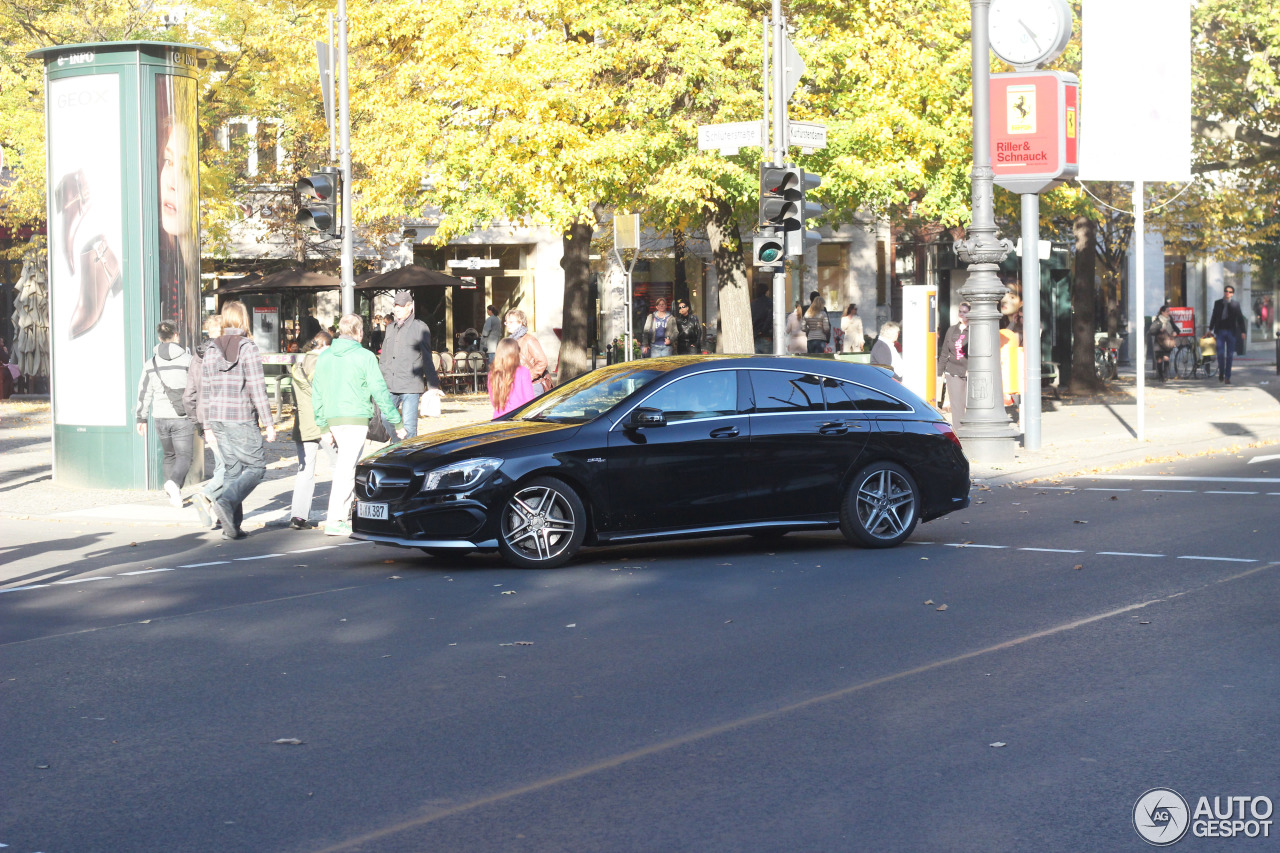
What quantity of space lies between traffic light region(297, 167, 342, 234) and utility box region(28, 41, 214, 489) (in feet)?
5.31

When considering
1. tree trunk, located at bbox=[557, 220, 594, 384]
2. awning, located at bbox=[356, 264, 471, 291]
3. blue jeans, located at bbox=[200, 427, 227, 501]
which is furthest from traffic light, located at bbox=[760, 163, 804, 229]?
awning, located at bbox=[356, 264, 471, 291]

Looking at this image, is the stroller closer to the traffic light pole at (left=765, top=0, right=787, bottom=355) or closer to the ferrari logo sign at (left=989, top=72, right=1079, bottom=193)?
the ferrari logo sign at (left=989, top=72, right=1079, bottom=193)

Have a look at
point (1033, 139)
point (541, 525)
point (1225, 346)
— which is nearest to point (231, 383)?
point (541, 525)

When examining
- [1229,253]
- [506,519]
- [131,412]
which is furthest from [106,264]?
[1229,253]

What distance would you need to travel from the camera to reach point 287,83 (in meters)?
32.0

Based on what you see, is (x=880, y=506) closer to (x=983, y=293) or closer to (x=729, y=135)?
(x=729, y=135)

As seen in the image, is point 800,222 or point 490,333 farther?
point 490,333

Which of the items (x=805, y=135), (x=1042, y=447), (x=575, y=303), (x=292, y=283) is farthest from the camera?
(x=292, y=283)

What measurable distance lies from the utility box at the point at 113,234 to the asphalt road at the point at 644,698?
527 centimetres

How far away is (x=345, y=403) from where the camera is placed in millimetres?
12625

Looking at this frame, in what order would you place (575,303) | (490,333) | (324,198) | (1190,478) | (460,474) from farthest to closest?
1. (490,333)
2. (575,303)
3. (324,198)
4. (1190,478)
5. (460,474)

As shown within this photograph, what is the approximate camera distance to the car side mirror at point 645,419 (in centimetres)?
1068

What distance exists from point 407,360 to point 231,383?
3295 mm

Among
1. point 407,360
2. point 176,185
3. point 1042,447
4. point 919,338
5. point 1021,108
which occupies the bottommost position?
point 1042,447
